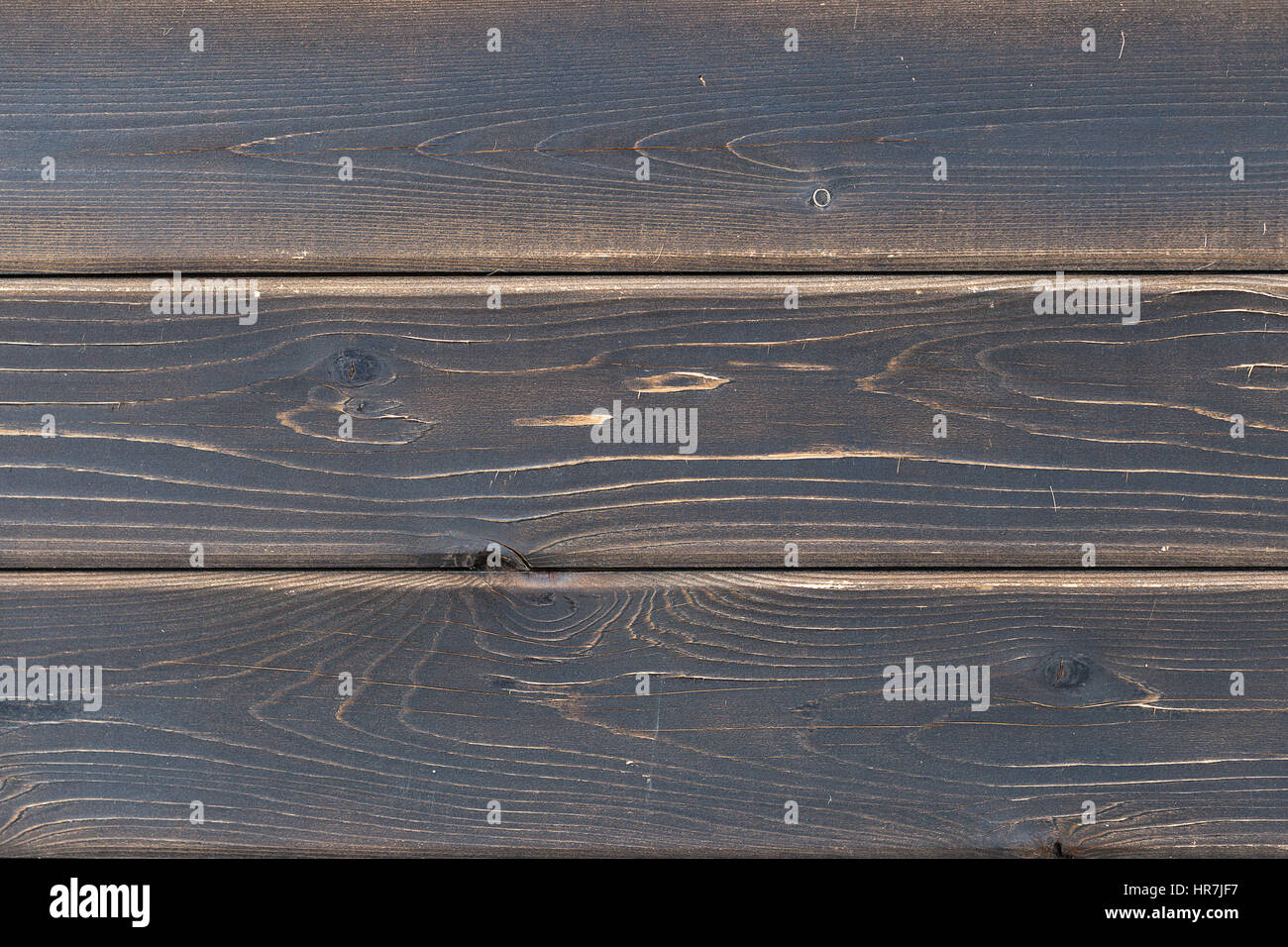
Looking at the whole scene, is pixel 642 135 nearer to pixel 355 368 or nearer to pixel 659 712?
pixel 355 368

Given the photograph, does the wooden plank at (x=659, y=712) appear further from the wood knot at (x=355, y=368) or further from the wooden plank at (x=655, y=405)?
the wood knot at (x=355, y=368)

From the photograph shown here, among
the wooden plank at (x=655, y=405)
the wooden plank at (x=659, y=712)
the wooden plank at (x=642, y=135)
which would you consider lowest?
the wooden plank at (x=659, y=712)

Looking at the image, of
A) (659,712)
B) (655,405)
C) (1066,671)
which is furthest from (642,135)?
(1066,671)

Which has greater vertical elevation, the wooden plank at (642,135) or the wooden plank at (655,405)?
the wooden plank at (642,135)

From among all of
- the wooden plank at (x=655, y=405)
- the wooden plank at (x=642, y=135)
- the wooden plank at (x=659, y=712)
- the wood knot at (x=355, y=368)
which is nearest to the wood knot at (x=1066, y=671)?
the wooden plank at (x=659, y=712)

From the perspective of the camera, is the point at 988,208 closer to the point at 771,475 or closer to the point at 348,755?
the point at 771,475
